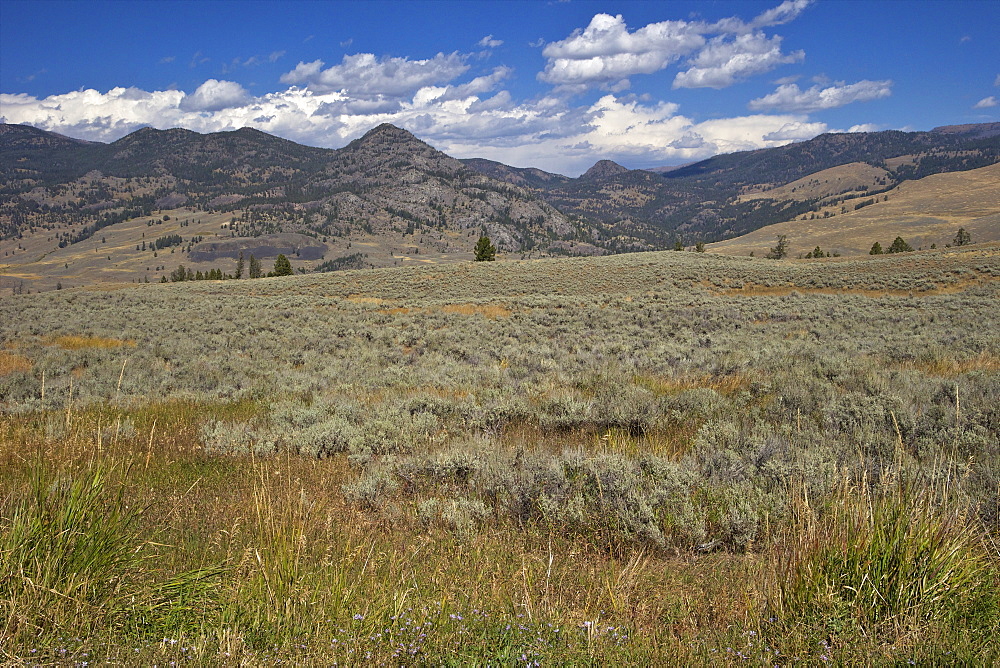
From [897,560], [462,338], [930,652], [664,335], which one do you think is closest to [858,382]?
[897,560]

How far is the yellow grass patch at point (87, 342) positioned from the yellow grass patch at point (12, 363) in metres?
1.82

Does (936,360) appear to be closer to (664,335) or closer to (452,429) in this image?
(664,335)

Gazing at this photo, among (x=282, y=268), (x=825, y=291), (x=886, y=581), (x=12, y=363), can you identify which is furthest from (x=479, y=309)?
(x=282, y=268)

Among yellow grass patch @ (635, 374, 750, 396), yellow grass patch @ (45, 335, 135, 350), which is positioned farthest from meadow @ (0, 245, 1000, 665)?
yellow grass patch @ (45, 335, 135, 350)

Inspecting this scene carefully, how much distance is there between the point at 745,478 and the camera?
15.4 ft

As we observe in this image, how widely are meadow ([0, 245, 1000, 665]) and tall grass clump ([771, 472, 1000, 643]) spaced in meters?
0.02

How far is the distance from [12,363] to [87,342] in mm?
3859

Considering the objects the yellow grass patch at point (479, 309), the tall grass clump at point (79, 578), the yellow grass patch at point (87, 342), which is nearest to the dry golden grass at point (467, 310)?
the yellow grass patch at point (479, 309)

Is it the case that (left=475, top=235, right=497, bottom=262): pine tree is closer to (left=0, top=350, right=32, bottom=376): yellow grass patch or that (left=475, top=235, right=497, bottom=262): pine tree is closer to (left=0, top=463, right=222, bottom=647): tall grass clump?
(left=0, top=350, right=32, bottom=376): yellow grass patch

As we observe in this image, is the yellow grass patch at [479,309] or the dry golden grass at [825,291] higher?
the dry golden grass at [825,291]

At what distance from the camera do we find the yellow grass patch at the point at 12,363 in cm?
1100

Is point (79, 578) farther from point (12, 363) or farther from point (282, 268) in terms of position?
point (282, 268)

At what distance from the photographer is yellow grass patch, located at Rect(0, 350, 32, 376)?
36.1ft

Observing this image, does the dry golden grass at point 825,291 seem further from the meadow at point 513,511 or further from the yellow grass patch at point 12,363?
the yellow grass patch at point 12,363
